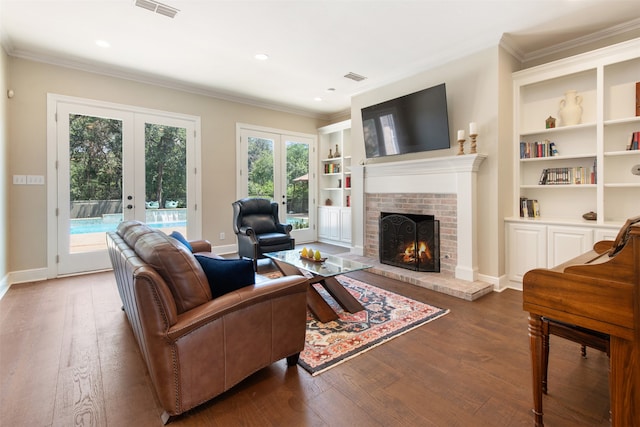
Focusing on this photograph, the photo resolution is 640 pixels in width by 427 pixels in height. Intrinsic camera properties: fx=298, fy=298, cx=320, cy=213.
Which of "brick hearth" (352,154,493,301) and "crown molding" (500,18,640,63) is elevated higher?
"crown molding" (500,18,640,63)

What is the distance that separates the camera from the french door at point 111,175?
12.9 ft

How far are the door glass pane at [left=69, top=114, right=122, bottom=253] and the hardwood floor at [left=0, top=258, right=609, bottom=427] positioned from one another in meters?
1.79

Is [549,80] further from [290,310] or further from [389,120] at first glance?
[290,310]

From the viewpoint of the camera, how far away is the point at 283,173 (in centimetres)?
599

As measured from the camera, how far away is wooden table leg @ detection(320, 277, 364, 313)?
2.67m

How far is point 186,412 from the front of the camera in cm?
148

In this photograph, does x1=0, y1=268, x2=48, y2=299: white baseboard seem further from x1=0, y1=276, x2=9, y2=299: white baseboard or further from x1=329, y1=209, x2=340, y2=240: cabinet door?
x1=329, y1=209, x2=340, y2=240: cabinet door

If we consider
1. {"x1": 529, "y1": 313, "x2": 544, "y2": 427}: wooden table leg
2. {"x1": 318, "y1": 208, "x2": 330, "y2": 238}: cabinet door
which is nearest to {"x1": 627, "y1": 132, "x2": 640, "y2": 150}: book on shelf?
{"x1": 529, "y1": 313, "x2": 544, "y2": 427}: wooden table leg

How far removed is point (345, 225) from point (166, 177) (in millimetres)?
3269

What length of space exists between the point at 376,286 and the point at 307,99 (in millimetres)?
3696

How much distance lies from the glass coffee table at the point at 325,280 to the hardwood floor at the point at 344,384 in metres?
0.57

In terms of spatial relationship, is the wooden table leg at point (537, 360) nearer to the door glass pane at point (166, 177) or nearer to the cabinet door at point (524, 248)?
the cabinet door at point (524, 248)

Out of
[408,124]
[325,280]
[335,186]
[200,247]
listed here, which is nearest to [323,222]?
[335,186]

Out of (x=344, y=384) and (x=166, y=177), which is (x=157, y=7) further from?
(x=344, y=384)
